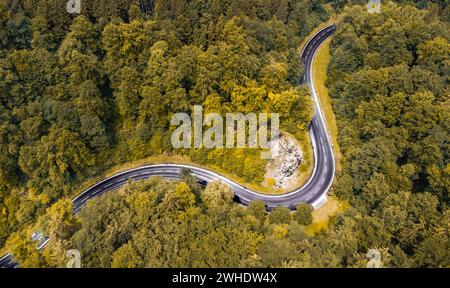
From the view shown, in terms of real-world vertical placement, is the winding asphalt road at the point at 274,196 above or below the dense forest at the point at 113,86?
below

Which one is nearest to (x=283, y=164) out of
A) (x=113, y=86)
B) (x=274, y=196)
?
(x=274, y=196)

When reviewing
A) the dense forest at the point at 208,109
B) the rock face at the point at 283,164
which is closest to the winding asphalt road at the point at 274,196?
the dense forest at the point at 208,109

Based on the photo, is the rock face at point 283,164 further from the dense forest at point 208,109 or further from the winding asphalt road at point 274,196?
the dense forest at point 208,109

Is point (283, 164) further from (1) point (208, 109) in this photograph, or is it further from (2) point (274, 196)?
(1) point (208, 109)

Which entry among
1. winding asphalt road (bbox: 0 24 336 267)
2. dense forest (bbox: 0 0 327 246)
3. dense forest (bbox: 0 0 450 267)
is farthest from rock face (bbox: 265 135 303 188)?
dense forest (bbox: 0 0 450 267)

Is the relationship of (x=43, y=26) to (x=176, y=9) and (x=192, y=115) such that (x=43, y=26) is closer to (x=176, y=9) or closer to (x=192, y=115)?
(x=176, y=9)

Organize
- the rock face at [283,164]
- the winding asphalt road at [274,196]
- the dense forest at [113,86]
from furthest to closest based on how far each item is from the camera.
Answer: the rock face at [283,164] < the winding asphalt road at [274,196] < the dense forest at [113,86]

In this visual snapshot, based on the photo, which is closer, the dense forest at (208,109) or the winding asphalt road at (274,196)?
the dense forest at (208,109)
